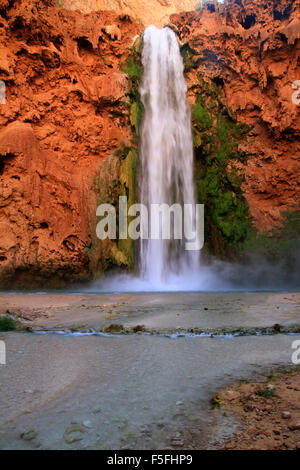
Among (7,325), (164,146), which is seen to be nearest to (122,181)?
(164,146)

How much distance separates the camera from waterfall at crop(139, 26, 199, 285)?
46.7ft

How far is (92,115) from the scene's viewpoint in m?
14.8

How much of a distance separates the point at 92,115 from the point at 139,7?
10147 mm

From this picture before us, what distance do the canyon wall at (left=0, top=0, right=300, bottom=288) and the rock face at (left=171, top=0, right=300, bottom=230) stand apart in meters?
0.05

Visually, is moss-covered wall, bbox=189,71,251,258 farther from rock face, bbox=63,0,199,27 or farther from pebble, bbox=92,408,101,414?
pebble, bbox=92,408,101,414

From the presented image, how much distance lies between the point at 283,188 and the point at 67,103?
35.1 ft

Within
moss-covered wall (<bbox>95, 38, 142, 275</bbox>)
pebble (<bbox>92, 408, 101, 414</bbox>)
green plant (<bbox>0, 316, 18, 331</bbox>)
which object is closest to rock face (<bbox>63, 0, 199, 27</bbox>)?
moss-covered wall (<bbox>95, 38, 142, 275</bbox>)

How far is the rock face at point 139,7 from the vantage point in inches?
706

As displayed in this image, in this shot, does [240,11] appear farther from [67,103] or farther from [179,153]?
[67,103]

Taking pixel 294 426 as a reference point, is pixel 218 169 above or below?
above

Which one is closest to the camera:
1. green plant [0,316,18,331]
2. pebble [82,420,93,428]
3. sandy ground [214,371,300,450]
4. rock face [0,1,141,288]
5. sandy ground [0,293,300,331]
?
sandy ground [214,371,300,450]

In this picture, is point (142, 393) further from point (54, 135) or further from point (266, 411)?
point (54, 135)

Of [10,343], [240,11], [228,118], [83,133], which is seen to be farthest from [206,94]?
[10,343]

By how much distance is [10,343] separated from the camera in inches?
136
